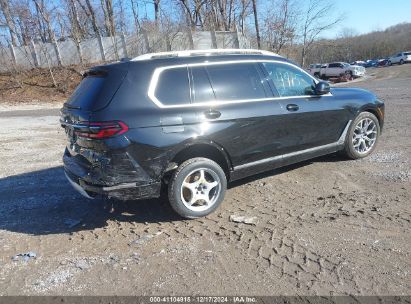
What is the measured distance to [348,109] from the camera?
5.80 m

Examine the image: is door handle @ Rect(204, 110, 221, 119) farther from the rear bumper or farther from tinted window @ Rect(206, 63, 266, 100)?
the rear bumper

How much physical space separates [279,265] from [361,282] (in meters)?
0.68

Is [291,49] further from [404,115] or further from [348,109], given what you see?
[348,109]

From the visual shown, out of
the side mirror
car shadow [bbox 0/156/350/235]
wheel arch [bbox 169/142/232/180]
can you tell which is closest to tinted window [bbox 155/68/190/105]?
wheel arch [bbox 169/142/232/180]

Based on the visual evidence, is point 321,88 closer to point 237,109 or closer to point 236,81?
point 236,81

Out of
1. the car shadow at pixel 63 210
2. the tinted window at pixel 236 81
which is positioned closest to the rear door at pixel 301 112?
the tinted window at pixel 236 81

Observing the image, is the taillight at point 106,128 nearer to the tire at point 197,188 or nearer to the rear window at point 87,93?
the rear window at point 87,93

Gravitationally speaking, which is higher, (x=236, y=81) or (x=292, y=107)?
(x=236, y=81)

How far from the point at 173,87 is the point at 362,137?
3.57m

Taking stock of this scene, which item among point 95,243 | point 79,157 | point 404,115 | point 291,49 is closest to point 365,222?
point 95,243

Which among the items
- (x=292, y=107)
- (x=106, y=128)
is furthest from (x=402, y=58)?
(x=106, y=128)

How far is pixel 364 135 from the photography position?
20.3ft

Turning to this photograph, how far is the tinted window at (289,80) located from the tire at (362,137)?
1136 millimetres

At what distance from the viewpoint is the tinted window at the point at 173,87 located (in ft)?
13.7
